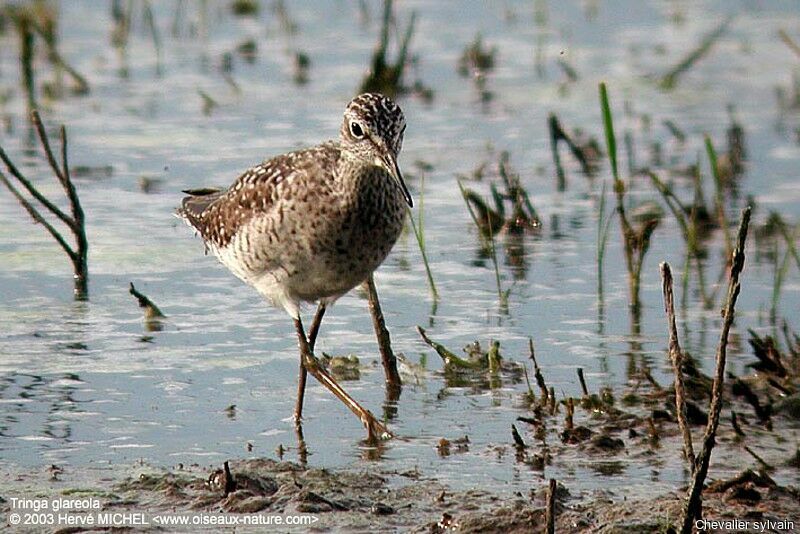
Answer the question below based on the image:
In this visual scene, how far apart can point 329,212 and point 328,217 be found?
0.8 inches

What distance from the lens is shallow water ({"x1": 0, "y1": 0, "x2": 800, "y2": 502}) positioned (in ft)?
22.4

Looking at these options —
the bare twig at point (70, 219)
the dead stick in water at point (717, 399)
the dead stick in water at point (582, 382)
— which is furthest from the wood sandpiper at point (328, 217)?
the dead stick in water at point (717, 399)

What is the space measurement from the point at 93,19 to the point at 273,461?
966 centimetres

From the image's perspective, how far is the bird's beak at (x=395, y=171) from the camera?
652 centimetres

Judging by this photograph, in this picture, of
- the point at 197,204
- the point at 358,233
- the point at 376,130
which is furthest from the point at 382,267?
the point at 376,130

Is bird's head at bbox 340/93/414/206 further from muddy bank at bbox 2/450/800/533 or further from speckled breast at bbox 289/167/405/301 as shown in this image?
muddy bank at bbox 2/450/800/533

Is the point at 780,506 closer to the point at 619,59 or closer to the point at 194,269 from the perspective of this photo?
the point at 194,269

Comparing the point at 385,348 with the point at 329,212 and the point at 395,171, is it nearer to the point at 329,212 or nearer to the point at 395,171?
the point at 329,212

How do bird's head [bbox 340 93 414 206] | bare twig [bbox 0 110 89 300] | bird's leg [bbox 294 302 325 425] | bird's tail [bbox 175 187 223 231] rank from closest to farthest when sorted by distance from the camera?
bird's head [bbox 340 93 414 206] < bird's leg [bbox 294 302 325 425] < bird's tail [bbox 175 187 223 231] < bare twig [bbox 0 110 89 300]

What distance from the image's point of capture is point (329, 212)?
6.78 meters

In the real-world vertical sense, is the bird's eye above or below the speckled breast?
above

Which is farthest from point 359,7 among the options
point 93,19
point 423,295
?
point 423,295

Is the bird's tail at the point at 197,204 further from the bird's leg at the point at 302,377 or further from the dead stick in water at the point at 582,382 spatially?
the dead stick in water at the point at 582,382

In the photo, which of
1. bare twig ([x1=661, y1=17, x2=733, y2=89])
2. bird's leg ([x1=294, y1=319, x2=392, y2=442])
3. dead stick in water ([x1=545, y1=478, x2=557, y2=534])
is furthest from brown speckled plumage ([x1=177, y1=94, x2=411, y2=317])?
bare twig ([x1=661, y1=17, x2=733, y2=89])
